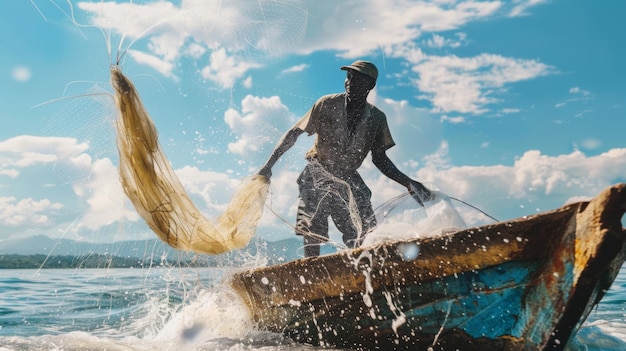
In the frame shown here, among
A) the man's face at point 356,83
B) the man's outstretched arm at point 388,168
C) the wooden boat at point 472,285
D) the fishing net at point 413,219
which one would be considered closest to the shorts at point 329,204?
the fishing net at point 413,219

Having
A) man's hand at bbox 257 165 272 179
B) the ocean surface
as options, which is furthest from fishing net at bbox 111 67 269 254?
man's hand at bbox 257 165 272 179

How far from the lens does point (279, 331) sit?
437cm

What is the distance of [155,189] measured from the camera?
152 inches

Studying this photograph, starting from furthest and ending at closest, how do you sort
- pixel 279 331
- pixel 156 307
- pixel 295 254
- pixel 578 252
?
pixel 156 307, pixel 295 254, pixel 279 331, pixel 578 252

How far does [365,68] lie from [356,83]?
0.52 ft

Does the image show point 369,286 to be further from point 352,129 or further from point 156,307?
point 156,307

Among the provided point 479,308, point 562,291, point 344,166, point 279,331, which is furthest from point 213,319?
point 562,291

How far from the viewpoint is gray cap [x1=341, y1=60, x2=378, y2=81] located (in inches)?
189

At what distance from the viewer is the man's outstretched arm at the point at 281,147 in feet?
16.1

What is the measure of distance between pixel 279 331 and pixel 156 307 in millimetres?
2866

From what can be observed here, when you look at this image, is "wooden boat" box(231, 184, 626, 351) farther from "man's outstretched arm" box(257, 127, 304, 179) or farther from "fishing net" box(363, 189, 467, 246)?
"man's outstretched arm" box(257, 127, 304, 179)

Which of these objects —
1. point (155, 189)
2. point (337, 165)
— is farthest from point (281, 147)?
point (155, 189)

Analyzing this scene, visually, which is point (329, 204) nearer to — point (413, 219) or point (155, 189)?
point (413, 219)

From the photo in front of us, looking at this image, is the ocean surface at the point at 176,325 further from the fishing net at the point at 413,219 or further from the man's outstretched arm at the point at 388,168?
the man's outstretched arm at the point at 388,168
